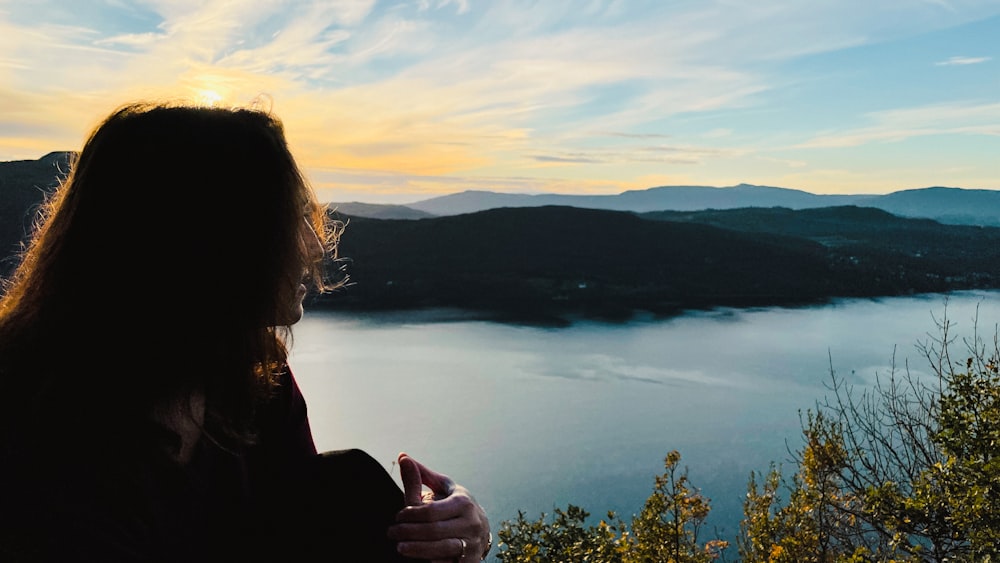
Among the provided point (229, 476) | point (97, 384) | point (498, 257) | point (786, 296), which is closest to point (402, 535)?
point (229, 476)

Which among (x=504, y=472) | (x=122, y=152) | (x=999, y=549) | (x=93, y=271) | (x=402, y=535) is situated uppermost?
(x=122, y=152)

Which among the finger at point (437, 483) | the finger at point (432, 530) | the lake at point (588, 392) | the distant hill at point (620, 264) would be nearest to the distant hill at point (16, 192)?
the lake at point (588, 392)

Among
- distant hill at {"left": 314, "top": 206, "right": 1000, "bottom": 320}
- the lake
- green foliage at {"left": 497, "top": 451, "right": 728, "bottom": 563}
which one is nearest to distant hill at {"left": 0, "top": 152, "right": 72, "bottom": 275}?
the lake

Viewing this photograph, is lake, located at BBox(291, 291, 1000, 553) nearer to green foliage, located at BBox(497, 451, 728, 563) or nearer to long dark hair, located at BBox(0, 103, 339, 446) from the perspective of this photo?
green foliage, located at BBox(497, 451, 728, 563)

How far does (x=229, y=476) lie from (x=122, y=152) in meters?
0.39

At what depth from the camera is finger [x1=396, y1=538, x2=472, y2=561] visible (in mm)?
733

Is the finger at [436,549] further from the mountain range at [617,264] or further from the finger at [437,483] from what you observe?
the mountain range at [617,264]

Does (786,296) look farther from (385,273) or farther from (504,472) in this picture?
(504,472)

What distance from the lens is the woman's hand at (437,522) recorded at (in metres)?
0.74

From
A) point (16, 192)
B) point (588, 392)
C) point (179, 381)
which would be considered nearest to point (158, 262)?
point (179, 381)

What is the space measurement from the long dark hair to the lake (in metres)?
10.8

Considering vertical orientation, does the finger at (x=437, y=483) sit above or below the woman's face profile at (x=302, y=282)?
below

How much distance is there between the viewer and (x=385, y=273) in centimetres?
6531

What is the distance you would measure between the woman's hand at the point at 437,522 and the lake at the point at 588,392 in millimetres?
10705
